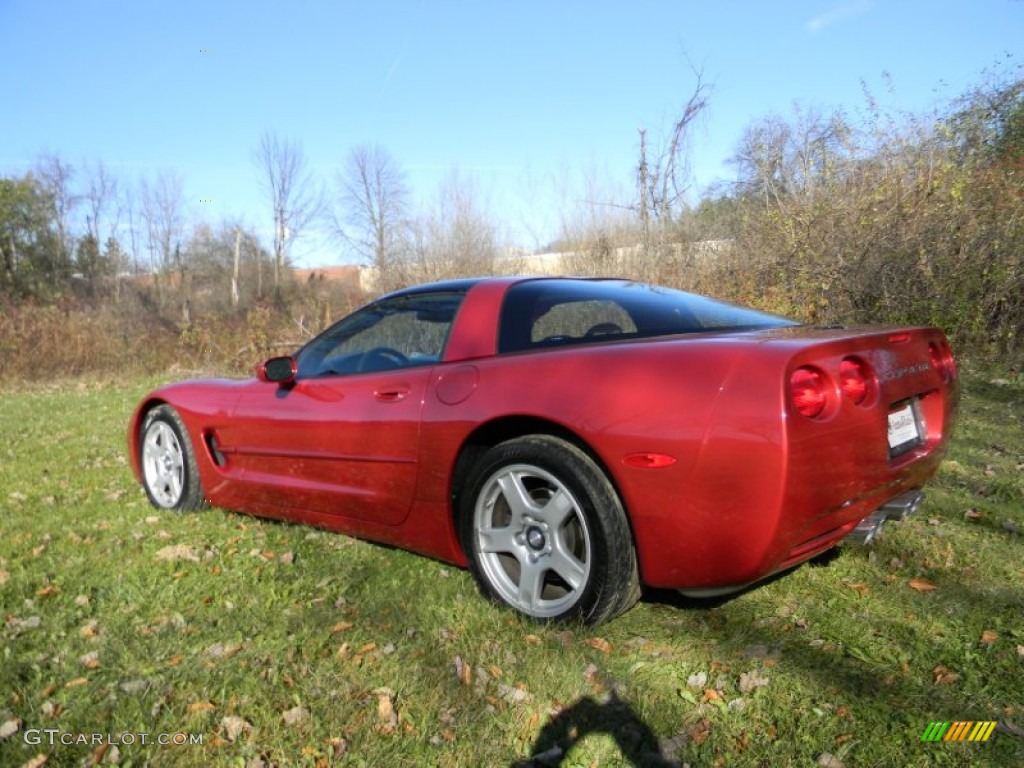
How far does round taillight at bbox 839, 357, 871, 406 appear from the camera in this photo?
2320 mm

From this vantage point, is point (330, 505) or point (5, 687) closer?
point (5, 687)

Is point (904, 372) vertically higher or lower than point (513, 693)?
higher

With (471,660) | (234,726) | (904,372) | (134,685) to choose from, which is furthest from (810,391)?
(134,685)

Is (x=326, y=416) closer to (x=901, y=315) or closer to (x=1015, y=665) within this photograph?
(x=1015, y=665)

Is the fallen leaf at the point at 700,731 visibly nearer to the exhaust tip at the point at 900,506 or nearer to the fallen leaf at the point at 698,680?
the fallen leaf at the point at 698,680

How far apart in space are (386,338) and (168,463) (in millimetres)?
1885

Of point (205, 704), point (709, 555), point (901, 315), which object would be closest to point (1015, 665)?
point (709, 555)

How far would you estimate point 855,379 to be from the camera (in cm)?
237

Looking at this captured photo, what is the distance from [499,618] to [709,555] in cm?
89

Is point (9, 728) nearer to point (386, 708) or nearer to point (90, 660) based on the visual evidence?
point (90, 660)

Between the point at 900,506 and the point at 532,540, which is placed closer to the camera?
the point at 900,506

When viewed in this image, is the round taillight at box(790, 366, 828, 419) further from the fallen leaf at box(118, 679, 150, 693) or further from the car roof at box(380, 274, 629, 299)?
the fallen leaf at box(118, 679, 150, 693)

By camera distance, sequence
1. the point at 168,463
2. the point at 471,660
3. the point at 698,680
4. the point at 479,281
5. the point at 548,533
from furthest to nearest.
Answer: the point at 168,463, the point at 479,281, the point at 548,533, the point at 471,660, the point at 698,680

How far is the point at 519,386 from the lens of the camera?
8.70 ft
